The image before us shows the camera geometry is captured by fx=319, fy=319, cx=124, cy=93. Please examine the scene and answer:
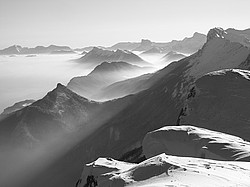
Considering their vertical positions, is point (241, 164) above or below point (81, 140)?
above

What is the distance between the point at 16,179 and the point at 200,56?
11388 cm

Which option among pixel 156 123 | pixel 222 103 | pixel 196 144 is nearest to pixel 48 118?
pixel 156 123

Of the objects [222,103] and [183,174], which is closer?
[183,174]

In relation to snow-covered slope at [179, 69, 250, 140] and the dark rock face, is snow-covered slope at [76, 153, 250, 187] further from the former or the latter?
the dark rock face

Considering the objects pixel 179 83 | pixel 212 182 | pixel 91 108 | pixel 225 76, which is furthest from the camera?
pixel 91 108

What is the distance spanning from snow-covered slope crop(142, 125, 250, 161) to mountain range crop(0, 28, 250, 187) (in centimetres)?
16

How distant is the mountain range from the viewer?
39.3m

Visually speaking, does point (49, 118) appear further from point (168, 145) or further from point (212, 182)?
point (212, 182)

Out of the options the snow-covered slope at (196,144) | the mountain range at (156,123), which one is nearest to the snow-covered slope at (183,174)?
the mountain range at (156,123)

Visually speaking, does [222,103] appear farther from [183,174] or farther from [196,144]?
[183,174]

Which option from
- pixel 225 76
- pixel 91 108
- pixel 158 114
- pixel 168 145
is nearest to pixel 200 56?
pixel 158 114

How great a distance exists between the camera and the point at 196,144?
52.2 metres

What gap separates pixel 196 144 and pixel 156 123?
79676 mm

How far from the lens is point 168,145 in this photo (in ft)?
185
